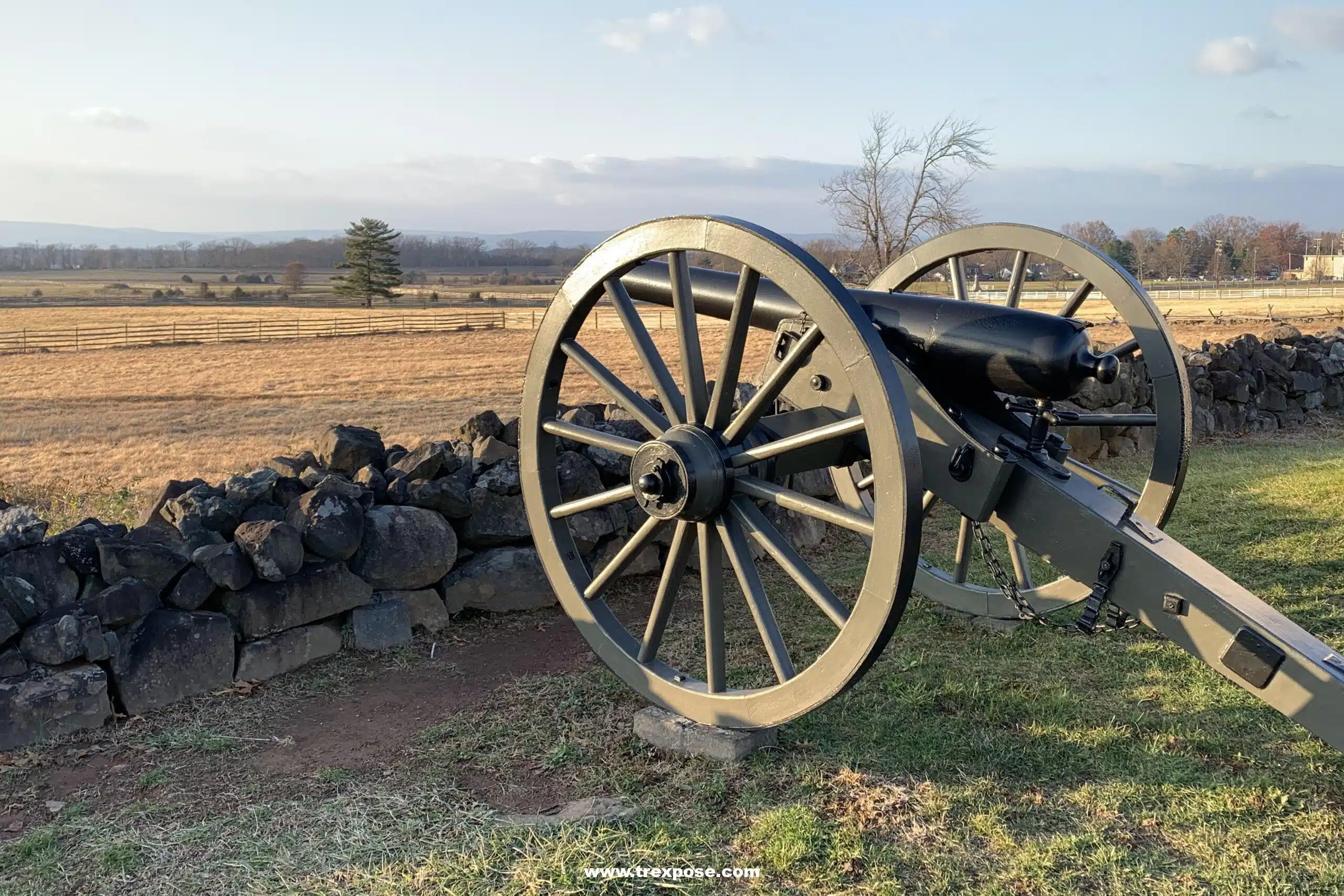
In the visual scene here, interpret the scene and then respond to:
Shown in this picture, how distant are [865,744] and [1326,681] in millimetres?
1570

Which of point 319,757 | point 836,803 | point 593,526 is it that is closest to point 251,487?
point 319,757

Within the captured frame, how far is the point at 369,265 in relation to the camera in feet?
235

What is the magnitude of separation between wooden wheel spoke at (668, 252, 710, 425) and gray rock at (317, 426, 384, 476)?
295 centimetres

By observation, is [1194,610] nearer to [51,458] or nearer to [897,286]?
[897,286]

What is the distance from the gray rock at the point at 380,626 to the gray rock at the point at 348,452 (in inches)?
40.5

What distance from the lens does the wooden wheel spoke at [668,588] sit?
3811 millimetres

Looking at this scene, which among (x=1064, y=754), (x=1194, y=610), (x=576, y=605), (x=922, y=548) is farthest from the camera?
(x=922, y=548)

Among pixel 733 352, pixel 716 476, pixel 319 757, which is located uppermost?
pixel 733 352

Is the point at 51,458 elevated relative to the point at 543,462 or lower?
lower

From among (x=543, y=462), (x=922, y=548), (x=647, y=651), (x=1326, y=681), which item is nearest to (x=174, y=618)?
(x=543, y=462)

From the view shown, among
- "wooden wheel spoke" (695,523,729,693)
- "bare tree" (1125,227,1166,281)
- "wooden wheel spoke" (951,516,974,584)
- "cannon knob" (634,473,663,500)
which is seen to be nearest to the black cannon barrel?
"cannon knob" (634,473,663,500)

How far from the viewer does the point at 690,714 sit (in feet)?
12.5

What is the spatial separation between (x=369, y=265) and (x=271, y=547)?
70.4m

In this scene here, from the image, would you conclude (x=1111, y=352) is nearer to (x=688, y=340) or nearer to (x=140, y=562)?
(x=688, y=340)
